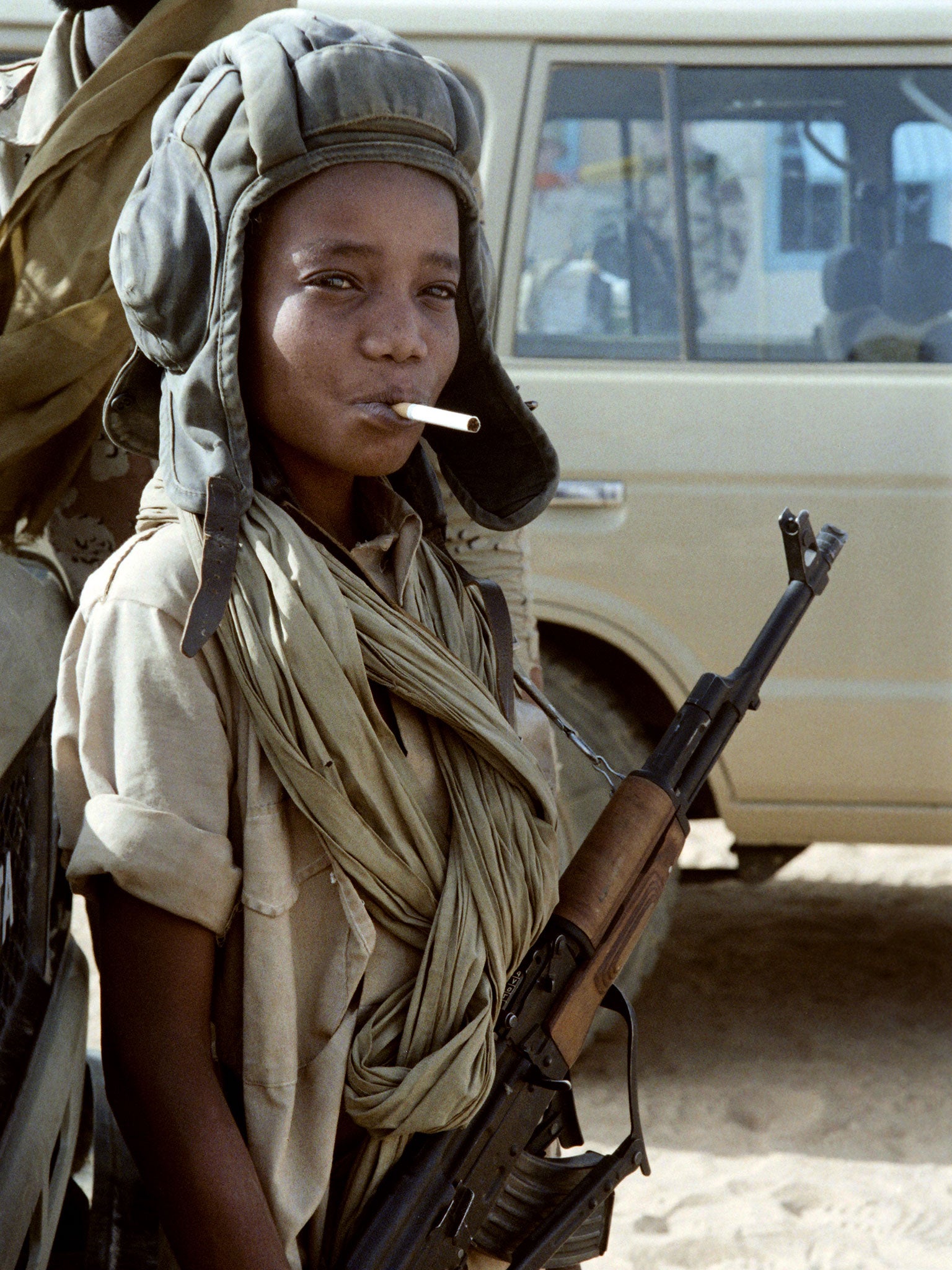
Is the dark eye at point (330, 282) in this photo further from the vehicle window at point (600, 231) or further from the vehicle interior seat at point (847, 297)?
the vehicle interior seat at point (847, 297)

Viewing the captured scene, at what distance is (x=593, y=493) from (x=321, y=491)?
7.09 ft

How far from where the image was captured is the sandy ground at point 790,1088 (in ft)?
9.93

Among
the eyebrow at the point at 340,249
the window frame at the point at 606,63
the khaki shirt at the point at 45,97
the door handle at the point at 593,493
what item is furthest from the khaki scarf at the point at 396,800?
the window frame at the point at 606,63

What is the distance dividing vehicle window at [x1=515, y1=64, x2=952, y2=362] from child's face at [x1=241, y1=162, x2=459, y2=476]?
2.34 meters

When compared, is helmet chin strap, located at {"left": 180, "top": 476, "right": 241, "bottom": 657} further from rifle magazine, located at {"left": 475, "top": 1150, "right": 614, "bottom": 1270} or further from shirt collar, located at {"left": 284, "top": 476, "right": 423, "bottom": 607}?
rifle magazine, located at {"left": 475, "top": 1150, "right": 614, "bottom": 1270}

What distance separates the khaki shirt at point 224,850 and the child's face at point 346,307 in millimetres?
166

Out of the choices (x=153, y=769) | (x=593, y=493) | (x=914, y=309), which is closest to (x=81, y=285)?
(x=153, y=769)

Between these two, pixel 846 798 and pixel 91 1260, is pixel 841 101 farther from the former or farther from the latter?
pixel 91 1260

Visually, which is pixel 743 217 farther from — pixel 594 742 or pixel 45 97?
pixel 45 97

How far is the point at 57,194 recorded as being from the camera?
1.79 m

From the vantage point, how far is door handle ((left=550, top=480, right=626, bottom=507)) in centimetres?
349

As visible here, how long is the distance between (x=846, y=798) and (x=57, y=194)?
8.04ft

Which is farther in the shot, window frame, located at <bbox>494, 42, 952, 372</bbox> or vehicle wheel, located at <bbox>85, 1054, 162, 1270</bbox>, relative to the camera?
window frame, located at <bbox>494, 42, 952, 372</bbox>

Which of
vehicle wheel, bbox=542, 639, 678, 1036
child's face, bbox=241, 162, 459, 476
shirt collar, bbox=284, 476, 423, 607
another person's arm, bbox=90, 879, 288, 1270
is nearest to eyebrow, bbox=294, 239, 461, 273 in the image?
child's face, bbox=241, 162, 459, 476
